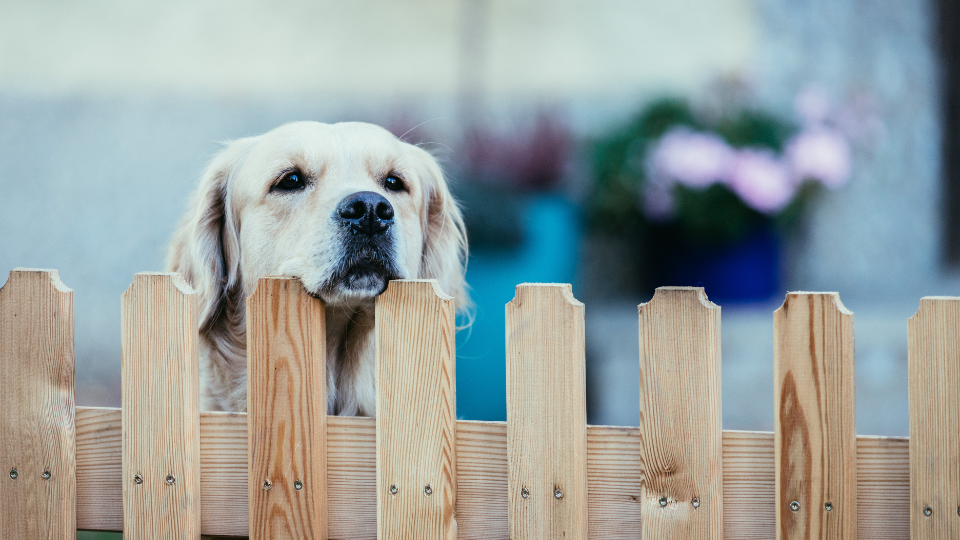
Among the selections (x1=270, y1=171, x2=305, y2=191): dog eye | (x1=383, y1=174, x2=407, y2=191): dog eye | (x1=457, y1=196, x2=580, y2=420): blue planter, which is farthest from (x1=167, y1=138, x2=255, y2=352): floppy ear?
(x1=457, y1=196, x2=580, y2=420): blue planter

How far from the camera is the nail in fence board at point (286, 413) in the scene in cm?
119

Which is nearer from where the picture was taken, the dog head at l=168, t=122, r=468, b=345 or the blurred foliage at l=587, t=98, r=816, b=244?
the dog head at l=168, t=122, r=468, b=345

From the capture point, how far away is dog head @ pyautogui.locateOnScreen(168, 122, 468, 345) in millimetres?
1461

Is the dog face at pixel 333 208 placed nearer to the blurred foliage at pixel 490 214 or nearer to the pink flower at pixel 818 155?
the blurred foliage at pixel 490 214

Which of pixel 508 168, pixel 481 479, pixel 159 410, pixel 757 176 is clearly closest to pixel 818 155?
pixel 757 176

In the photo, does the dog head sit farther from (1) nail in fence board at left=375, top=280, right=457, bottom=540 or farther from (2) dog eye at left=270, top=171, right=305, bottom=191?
(1) nail in fence board at left=375, top=280, right=457, bottom=540

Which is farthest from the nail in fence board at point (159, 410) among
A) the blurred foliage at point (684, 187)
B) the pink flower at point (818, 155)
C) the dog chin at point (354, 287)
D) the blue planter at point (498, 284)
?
the pink flower at point (818, 155)

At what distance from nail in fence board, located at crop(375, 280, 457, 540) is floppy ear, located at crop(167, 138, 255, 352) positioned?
65cm

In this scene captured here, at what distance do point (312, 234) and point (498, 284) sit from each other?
1.40 meters

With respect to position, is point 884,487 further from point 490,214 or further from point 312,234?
point 490,214

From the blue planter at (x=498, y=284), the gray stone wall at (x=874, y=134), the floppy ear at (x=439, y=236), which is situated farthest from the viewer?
the gray stone wall at (x=874, y=134)

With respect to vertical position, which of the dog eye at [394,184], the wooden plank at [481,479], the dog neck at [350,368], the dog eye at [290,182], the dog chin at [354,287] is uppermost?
the dog eye at [394,184]

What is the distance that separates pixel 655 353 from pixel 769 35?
2568 millimetres

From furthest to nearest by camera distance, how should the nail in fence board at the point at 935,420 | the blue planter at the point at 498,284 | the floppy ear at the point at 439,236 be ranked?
1. the blue planter at the point at 498,284
2. the floppy ear at the point at 439,236
3. the nail in fence board at the point at 935,420
